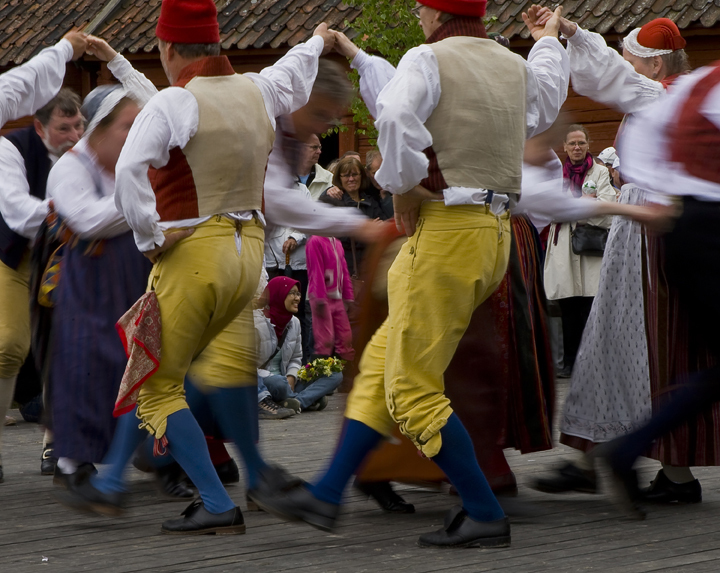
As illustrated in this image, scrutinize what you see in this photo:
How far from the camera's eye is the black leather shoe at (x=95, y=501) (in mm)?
3949

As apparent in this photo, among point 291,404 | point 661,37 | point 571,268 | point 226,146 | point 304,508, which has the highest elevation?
point 661,37

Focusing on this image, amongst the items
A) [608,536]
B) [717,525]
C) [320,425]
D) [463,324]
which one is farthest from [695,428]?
[320,425]

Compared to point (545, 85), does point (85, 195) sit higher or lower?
lower

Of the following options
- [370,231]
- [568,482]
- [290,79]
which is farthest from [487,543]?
[290,79]

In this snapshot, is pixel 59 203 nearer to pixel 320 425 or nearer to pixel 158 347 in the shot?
pixel 158 347

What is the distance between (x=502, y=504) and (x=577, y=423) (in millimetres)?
618

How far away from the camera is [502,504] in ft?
13.3

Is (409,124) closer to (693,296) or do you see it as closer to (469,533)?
(693,296)

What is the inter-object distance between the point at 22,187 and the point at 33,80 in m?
0.45

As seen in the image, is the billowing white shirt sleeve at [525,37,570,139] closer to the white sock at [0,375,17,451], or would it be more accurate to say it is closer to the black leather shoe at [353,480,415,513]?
the black leather shoe at [353,480,415,513]

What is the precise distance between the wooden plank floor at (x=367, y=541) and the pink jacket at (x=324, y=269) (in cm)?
360

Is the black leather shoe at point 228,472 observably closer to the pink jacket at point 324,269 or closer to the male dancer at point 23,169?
the male dancer at point 23,169

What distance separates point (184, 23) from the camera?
3.76 m

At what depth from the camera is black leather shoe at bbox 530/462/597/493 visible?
427 centimetres
